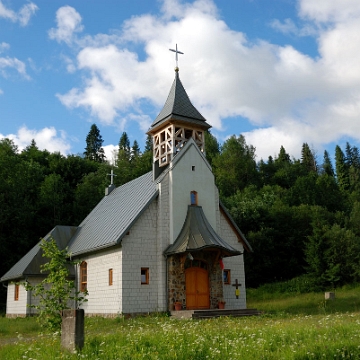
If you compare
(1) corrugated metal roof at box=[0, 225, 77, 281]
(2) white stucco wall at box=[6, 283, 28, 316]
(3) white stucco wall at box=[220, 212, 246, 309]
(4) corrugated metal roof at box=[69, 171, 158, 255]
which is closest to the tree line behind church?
(2) white stucco wall at box=[6, 283, 28, 316]

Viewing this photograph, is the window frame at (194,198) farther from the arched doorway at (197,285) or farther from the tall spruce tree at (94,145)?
the tall spruce tree at (94,145)

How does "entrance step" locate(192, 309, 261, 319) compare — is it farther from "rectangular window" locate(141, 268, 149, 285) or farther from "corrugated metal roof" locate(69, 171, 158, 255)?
"corrugated metal roof" locate(69, 171, 158, 255)

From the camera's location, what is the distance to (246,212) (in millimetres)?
45188

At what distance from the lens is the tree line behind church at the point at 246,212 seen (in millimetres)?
37156

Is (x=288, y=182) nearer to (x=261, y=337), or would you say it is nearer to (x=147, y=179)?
(x=147, y=179)

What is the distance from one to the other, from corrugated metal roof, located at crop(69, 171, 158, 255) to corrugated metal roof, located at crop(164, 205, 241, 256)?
84.7 inches

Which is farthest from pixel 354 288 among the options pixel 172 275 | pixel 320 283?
pixel 172 275

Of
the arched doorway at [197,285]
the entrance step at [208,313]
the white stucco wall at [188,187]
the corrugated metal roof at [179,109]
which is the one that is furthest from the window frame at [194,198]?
the entrance step at [208,313]

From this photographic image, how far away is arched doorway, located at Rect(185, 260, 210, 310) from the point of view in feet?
71.7

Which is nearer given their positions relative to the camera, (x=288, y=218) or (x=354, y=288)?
(x=354, y=288)

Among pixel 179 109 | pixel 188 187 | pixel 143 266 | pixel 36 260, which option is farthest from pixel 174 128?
pixel 36 260

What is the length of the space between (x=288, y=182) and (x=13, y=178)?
142ft

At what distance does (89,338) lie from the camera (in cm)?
1122

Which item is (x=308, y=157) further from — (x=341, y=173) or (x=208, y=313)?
(x=208, y=313)
